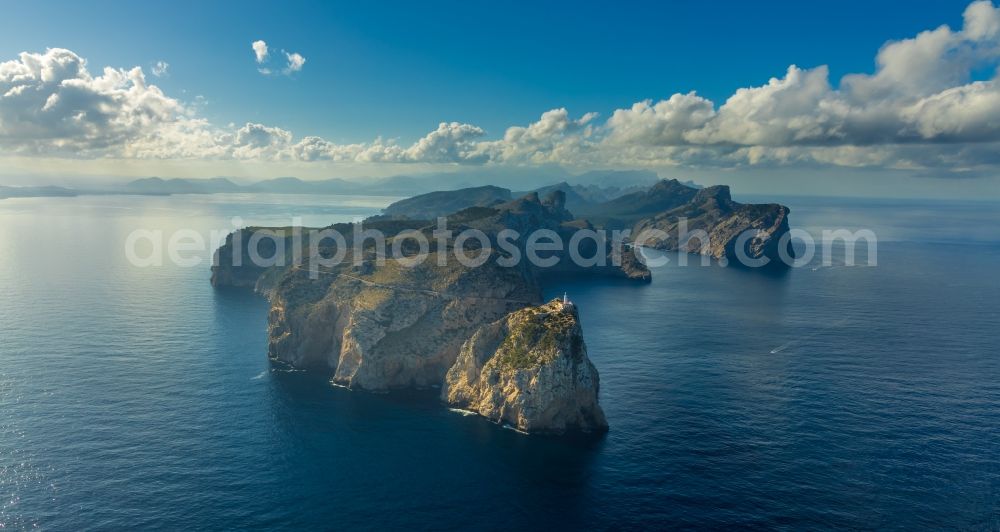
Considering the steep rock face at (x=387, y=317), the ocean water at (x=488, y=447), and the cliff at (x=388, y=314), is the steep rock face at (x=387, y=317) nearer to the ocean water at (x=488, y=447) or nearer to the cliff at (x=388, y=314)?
the cliff at (x=388, y=314)

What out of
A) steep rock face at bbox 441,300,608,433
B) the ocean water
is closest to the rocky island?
steep rock face at bbox 441,300,608,433

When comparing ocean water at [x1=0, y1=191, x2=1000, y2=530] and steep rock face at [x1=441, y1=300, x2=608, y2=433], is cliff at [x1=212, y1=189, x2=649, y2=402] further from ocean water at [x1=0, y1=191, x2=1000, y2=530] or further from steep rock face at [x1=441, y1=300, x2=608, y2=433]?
steep rock face at [x1=441, y1=300, x2=608, y2=433]

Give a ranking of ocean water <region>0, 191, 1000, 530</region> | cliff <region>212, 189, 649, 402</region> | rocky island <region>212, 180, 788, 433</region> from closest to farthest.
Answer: ocean water <region>0, 191, 1000, 530</region> < rocky island <region>212, 180, 788, 433</region> < cliff <region>212, 189, 649, 402</region>

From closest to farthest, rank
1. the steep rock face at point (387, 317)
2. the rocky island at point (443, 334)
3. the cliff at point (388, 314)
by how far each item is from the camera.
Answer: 1. the rocky island at point (443, 334)
2. the steep rock face at point (387, 317)
3. the cliff at point (388, 314)

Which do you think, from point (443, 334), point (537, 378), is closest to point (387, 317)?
point (443, 334)

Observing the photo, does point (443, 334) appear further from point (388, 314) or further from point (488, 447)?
point (488, 447)

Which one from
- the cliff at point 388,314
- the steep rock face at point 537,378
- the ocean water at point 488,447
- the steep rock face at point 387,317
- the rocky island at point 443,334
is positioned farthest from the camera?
the cliff at point 388,314

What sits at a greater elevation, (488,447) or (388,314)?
(388,314)

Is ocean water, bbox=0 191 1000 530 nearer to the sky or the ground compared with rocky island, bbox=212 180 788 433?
nearer to the ground

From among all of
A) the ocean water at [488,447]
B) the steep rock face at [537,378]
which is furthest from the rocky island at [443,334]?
the ocean water at [488,447]
